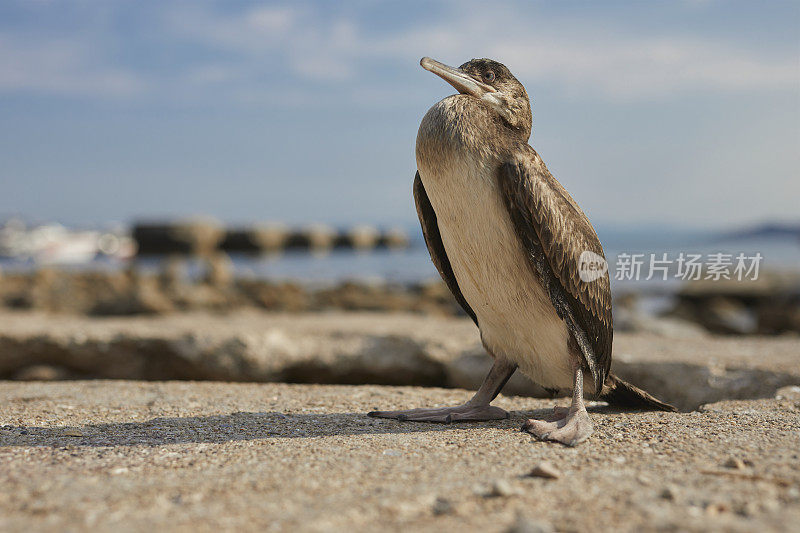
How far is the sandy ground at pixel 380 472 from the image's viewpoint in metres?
2.14

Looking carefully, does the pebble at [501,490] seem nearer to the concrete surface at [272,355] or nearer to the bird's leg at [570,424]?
the bird's leg at [570,424]

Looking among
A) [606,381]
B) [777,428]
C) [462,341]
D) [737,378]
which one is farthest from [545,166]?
[462,341]

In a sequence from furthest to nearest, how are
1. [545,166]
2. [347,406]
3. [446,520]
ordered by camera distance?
1. [347,406]
2. [545,166]
3. [446,520]

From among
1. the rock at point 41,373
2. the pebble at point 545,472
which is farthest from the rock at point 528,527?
the rock at point 41,373

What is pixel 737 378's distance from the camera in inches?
196

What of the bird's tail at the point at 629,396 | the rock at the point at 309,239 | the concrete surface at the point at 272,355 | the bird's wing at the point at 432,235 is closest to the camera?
the bird's wing at the point at 432,235

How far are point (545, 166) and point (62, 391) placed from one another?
12.1 feet

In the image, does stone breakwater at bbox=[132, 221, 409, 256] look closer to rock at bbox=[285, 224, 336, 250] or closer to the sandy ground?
rock at bbox=[285, 224, 336, 250]

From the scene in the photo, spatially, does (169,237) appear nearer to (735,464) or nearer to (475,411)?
(475,411)

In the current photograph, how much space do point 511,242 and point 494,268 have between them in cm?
16

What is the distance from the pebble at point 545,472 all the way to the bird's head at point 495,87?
A: 177 cm

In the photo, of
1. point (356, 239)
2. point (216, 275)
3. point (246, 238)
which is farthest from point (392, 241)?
point (216, 275)

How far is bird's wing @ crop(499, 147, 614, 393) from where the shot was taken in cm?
305

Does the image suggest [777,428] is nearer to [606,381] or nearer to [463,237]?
[606,381]
